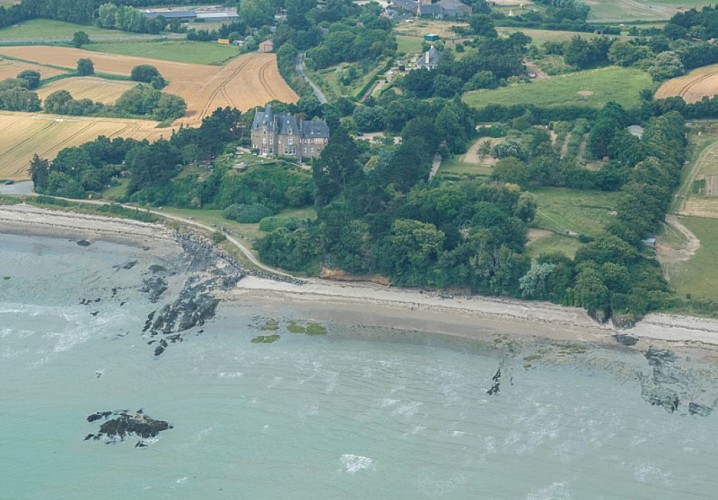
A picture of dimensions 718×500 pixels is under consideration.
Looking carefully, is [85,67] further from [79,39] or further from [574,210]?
[574,210]

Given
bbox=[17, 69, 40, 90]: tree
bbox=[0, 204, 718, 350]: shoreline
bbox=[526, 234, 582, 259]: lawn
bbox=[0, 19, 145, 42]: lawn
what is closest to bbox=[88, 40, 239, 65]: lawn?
bbox=[0, 19, 145, 42]: lawn

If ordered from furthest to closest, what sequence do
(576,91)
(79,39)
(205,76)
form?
(79,39)
(205,76)
(576,91)

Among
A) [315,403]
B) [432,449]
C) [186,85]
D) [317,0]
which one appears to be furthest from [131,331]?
[317,0]

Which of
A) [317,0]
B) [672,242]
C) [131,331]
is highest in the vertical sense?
[317,0]

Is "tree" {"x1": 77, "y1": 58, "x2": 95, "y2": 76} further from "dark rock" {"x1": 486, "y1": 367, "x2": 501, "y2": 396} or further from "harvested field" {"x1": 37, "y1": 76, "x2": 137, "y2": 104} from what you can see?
"dark rock" {"x1": 486, "y1": 367, "x2": 501, "y2": 396}

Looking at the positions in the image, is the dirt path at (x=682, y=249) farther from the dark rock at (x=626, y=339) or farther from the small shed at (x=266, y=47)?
the small shed at (x=266, y=47)

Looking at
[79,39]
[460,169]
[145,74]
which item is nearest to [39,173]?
[145,74]

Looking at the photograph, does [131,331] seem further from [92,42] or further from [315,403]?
[92,42]

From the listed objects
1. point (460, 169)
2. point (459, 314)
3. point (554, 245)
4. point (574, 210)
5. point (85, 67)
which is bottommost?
point (459, 314)

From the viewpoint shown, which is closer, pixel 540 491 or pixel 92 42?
pixel 540 491
